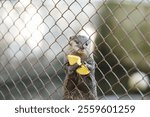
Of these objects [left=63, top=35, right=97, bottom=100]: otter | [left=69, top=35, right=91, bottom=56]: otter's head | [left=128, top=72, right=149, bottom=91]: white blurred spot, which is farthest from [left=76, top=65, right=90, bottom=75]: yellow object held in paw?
[left=128, top=72, right=149, bottom=91]: white blurred spot

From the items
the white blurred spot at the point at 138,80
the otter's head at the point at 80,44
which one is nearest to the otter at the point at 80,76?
the otter's head at the point at 80,44

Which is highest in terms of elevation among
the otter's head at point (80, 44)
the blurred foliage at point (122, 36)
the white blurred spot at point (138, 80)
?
the otter's head at point (80, 44)

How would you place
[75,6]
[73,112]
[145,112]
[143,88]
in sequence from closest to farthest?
[145,112] → [73,112] → [75,6] → [143,88]

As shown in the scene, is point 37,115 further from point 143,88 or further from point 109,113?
point 143,88

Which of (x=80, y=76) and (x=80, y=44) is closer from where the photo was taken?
(x=80, y=44)

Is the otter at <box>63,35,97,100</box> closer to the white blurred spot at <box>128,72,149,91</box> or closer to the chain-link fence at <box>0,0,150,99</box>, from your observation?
the chain-link fence at <box>0,0,150,99</box>

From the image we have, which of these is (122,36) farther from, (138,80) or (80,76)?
(80,76)

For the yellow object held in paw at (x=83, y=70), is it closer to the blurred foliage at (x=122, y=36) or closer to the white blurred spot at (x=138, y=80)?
the blurred foliage at (x=122, y=36)

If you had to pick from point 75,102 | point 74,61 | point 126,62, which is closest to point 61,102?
A: point 75,102

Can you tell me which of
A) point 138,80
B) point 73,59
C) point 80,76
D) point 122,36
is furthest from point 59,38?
point 73,59
